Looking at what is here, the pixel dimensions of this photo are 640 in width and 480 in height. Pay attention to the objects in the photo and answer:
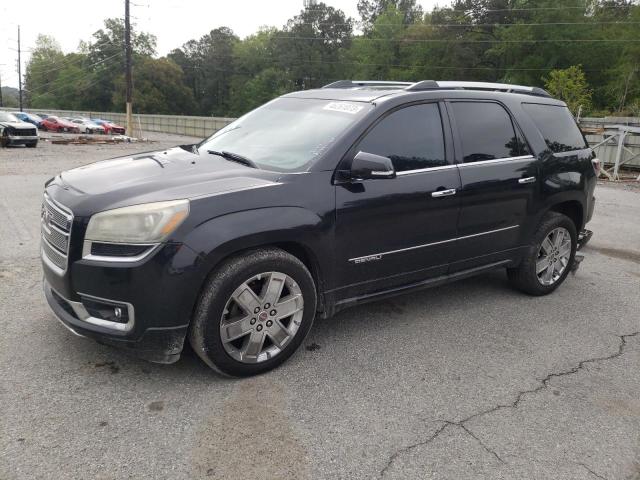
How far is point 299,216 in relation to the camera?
10.7ft

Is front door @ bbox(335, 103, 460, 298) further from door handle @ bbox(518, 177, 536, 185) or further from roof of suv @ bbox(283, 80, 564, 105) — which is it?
door handle @ bbox(518, 177, 536, 185)

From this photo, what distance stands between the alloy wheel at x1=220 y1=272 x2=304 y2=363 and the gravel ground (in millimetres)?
195

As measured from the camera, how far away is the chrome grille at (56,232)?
119 inches

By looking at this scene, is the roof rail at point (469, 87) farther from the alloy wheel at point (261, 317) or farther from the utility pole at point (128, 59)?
the utility pole at point (128, 59)

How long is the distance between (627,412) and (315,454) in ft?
6.32

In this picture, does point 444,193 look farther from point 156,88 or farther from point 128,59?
point 156,88

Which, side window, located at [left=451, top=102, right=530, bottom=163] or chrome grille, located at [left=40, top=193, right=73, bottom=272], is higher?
side window, located at [left=451, top=102, right=530, bottom=163]

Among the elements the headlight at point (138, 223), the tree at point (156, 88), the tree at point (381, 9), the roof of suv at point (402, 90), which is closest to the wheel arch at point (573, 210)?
the roof of suv at point (402, 90)

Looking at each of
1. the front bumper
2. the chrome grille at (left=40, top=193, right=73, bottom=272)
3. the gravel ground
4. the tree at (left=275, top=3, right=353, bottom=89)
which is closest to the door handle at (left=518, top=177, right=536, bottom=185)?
the gravel ground

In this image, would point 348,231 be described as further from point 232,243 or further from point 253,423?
point 253,423

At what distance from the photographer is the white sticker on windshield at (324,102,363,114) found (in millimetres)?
3777

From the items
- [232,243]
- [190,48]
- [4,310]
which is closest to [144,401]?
[232,243]

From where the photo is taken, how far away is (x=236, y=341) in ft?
10.7

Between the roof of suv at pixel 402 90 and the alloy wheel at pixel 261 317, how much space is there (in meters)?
1.54
